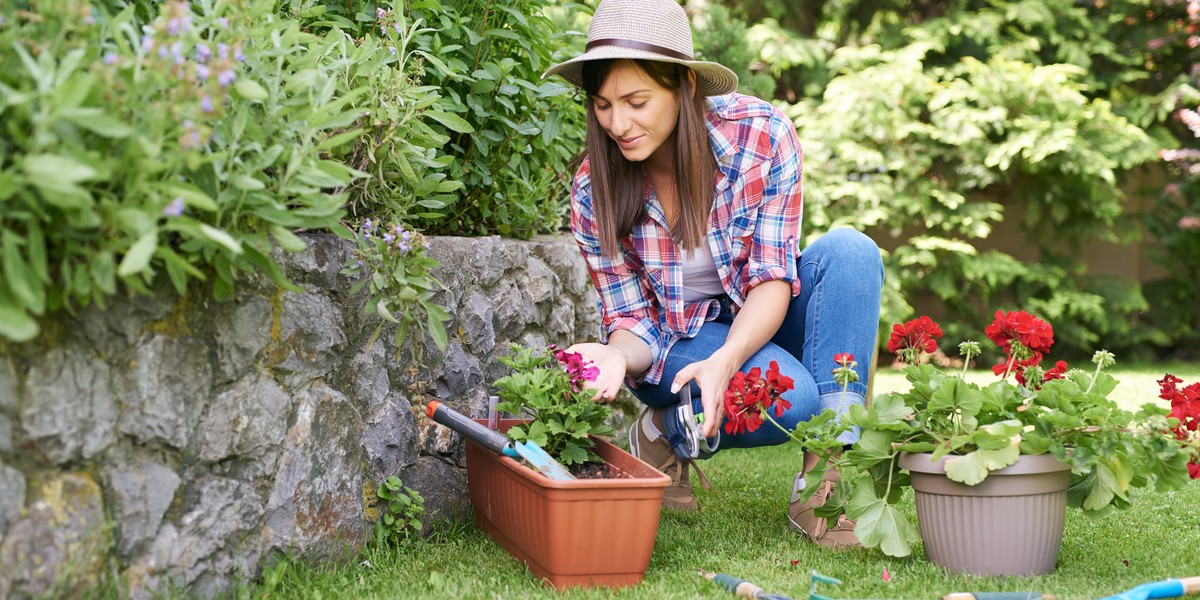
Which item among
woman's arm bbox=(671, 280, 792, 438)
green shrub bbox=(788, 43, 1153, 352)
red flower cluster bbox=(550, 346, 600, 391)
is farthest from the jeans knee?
green shrub bbox=(788, 43, 1153, 352)

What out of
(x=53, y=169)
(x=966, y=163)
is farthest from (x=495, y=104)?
(x=966, y=163)

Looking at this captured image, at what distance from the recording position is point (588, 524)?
65.4 inches

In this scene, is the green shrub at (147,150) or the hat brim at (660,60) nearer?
the green shrub at (147,150)

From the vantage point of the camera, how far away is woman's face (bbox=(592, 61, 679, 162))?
2002mm

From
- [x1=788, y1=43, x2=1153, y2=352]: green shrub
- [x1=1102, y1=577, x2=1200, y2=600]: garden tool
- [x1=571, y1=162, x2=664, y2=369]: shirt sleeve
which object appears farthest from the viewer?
[x1=788, y1=43, x2=1153, y2=352]: green shrub

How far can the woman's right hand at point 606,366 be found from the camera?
196 cm

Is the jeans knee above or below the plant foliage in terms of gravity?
above

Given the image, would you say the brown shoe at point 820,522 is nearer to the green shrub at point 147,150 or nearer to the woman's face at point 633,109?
the woman's face at point 633,109

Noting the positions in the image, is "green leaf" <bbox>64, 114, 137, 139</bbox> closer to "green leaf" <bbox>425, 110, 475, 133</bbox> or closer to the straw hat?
"green leaf" <bbox>425, 110, 475, 133</bbox>

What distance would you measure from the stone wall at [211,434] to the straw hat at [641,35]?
54 cm

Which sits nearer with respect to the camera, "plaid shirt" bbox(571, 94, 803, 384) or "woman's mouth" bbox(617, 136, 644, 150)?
"woman's mouth" bbox(617, 136, 644, 150)

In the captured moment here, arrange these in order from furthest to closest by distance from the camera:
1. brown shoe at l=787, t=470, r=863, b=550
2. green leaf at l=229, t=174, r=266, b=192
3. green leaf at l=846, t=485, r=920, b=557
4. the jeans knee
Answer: the jeans knee < brown shoe at l=787, t=470, r=863, b=550 < green leaf at l=846, t=485, r=920, b=557 < green leaf at l=229, t=174, r=266, b=192

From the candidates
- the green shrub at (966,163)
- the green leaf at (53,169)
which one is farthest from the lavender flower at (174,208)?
the green shrub at (966,163)

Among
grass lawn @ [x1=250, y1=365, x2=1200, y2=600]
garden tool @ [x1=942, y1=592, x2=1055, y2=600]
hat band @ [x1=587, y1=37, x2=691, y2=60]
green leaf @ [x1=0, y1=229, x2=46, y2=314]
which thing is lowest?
grass lawn @ [x1=250, y1=365, x2=1200, y2=600]
